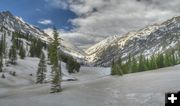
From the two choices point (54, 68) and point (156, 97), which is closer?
point (156, 97)

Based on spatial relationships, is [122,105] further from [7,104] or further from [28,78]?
[28,78]

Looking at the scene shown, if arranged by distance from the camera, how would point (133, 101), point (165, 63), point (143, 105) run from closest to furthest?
point (143, 105) → point (133, 101) → point (165, 63)

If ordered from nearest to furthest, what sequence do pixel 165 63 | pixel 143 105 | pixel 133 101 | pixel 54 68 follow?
pixel 143 105 → pixel 133 101 → pixel 54 68 → pixel 165 63

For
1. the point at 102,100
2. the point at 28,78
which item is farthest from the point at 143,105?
the point at 28,78

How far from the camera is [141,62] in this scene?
16412 centimetres

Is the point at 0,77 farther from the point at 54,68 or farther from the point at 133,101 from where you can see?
the point at 133,101

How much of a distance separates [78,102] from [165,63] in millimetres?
119852

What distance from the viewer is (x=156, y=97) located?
158 feet

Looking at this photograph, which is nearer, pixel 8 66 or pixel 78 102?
pixel 78 102

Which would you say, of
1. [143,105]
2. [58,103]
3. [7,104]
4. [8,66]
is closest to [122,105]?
[143,105]

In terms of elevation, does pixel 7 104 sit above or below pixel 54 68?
below

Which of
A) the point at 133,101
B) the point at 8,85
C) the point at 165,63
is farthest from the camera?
the point at 165,63

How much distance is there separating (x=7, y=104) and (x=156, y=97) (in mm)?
22485

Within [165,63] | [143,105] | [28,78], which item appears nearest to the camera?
[143,105]
